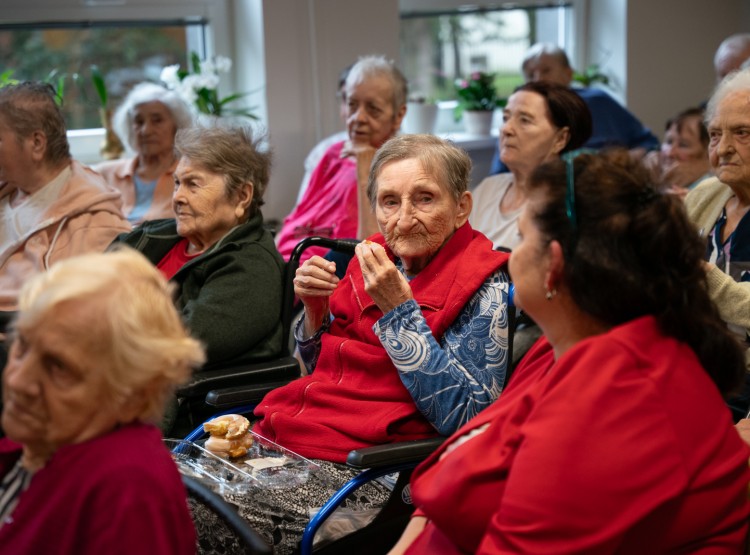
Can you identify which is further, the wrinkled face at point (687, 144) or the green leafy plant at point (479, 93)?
the green leafy plant at point (479, 93)

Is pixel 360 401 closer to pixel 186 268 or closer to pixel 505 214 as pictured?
pixel 186 268

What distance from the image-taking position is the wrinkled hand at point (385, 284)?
2006mm

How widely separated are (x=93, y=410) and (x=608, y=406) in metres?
0.68

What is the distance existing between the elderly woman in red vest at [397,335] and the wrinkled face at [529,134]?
4.55 feet

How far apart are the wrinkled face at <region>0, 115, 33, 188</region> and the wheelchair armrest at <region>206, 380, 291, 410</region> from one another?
1.23m

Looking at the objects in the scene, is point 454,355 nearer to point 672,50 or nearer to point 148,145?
point 148,145

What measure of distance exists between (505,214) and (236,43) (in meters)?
1.89

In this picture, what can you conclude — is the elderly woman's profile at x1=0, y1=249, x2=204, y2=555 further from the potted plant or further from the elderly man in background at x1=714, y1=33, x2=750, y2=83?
the potted plant

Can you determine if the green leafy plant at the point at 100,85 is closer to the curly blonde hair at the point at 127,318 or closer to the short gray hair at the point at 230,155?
the short gray hair at the point at 230,155

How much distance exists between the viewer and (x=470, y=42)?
5.38 m

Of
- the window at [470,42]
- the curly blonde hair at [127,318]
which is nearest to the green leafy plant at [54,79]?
the window at [470,42]

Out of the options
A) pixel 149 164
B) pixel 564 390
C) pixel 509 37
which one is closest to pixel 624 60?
pixel 509 37

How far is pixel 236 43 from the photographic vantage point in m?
4.88

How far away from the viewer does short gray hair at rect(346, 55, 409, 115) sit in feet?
13.1
